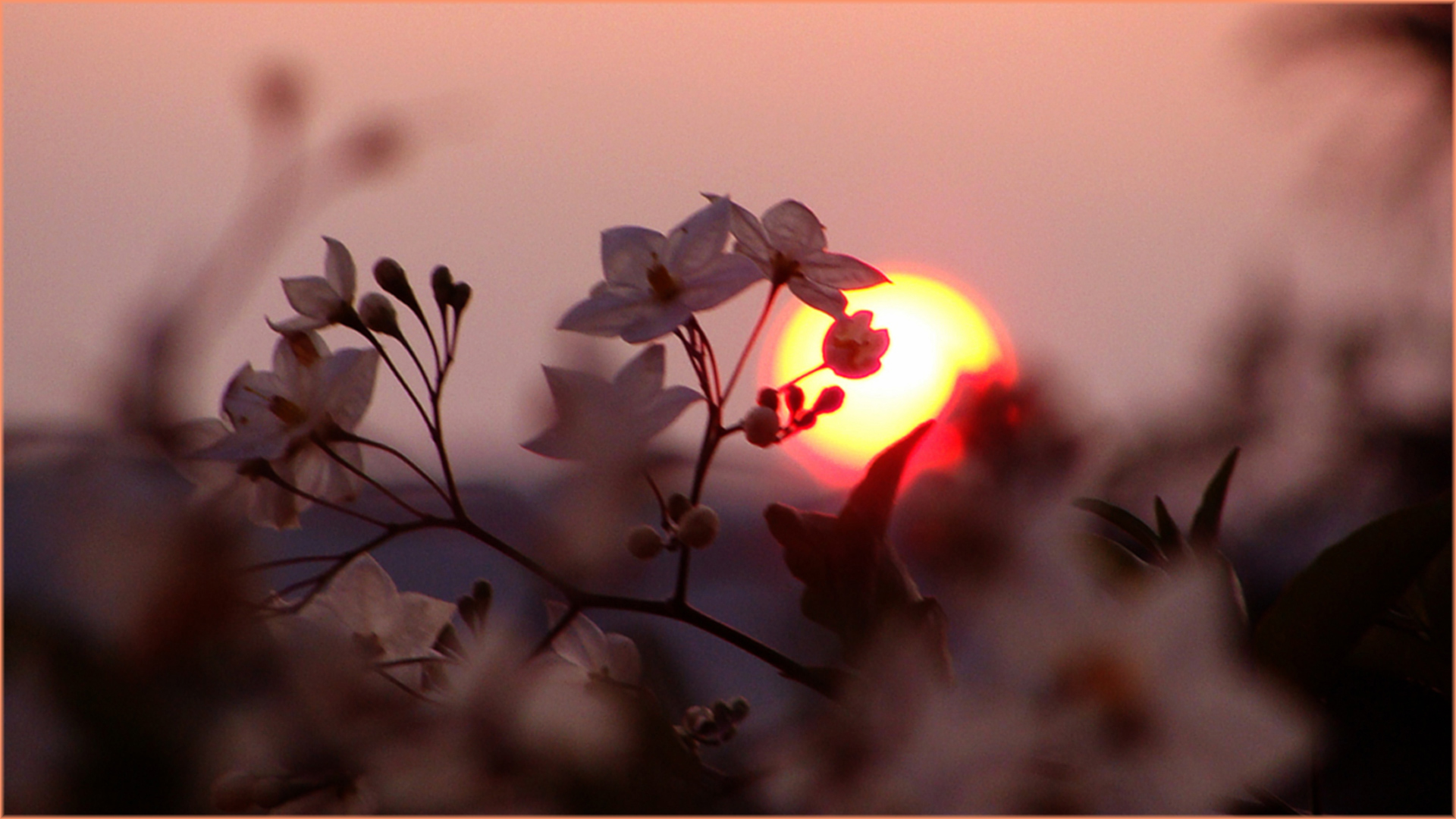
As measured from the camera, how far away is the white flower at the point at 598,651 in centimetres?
68

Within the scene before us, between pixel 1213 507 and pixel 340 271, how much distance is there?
543 millimetres

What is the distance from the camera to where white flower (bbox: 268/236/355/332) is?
0.74 metres

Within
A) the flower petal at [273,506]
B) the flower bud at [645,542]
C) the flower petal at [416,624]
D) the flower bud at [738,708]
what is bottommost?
the flower bud at [738,708]

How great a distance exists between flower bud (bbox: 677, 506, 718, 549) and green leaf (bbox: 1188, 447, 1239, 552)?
26 centimetres

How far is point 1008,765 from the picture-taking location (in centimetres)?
37

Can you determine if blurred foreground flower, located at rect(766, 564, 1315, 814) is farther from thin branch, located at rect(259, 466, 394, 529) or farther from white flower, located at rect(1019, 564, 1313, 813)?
thin branch, located at rect(259, 466, 394, 529)

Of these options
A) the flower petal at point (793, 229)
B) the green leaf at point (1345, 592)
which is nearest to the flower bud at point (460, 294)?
the flower petal at point (793, 229)

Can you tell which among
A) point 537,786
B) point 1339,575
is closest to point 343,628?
point 537,786

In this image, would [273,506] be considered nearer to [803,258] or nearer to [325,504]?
[325,504]

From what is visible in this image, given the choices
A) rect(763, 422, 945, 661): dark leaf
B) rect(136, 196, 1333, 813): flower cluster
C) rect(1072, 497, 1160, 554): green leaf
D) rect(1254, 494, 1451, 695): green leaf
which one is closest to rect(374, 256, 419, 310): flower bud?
rect(136, 196, 1333, 813): flower cluster

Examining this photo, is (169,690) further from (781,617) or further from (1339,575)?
(1339,575)

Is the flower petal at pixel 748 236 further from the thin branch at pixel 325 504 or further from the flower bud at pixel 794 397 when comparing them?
the thin branch at pixel 325 504

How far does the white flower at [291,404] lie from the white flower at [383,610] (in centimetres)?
6

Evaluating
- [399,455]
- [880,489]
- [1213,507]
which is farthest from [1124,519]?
[399,455]
